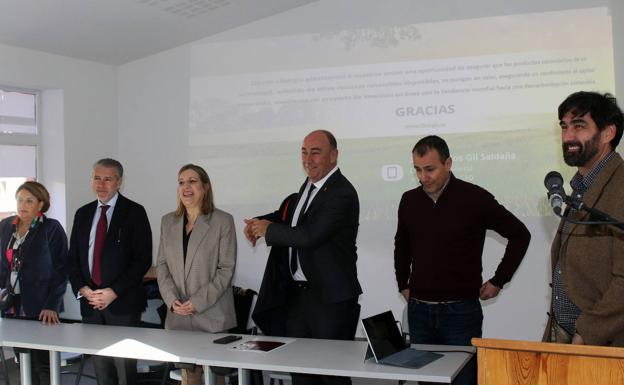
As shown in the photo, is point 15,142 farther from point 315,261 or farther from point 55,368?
point 315,261

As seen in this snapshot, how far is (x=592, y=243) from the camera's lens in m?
2.16

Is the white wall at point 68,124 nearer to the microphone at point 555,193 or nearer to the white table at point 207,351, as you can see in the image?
the white table at point 207,351

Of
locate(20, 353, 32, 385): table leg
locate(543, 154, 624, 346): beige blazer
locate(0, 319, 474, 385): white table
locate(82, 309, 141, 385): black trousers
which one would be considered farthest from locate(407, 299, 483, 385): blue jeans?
locate(20, 353, 32, 385): table leg

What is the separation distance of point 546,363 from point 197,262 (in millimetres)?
2103

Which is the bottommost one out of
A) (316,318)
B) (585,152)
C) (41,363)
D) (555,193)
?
(41,363)

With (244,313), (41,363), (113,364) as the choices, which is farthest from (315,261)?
(41,363)

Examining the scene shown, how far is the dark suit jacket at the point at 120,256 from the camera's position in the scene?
3701mm

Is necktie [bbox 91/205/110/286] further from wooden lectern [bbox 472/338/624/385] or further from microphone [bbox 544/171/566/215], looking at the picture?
microphone [bbox 544/171/566/215]

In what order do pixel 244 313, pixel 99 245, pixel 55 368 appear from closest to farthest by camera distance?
1. pixel 55 368
2. pixel 99 245
3. pixel 244 313

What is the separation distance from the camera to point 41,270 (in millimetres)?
3998

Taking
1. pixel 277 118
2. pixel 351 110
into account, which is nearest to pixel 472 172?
pixel 351 110

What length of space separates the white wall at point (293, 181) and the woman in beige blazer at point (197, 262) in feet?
7.41

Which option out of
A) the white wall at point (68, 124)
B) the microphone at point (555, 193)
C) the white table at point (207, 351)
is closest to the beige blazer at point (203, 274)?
the white table at point (207, 351)

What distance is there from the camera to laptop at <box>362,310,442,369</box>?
262 centimetres
